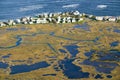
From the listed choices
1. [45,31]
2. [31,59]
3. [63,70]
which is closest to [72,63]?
[63,70]

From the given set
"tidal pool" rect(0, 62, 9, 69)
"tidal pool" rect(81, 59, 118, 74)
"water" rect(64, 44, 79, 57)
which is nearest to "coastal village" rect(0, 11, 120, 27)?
"water" rect(64, 44, 79, 57)

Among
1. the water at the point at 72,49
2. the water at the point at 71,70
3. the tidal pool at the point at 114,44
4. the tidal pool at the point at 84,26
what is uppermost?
the tidal pool at the point at 84,26

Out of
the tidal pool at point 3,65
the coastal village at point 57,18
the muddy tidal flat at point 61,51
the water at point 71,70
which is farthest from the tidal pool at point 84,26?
the tidal pool at point 3,65

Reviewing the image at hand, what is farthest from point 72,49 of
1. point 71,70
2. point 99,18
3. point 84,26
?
point 99,18

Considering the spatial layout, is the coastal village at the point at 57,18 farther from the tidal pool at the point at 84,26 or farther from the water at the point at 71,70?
the water at the point at 71,70

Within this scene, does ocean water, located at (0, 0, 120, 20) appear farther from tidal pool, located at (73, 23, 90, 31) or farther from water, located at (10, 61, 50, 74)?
water, located at (10, 61, 50, 74)

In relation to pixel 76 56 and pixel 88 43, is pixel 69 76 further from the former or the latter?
pixel 88 43

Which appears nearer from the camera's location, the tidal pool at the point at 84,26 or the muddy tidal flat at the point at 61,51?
the muddy tidal flat at the point at 61,51

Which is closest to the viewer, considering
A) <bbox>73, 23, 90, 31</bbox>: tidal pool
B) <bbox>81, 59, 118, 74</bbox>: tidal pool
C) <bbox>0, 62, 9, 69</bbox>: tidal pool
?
<bbox>81, 59, 118, 74</bbox>: tidal pool
